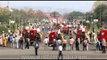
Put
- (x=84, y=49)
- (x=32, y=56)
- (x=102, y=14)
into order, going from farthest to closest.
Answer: (x=102, y=14) < (x=84, y=49) < (x=32, y=56)

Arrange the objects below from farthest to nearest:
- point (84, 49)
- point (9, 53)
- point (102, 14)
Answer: point (102, 14)
point (84, 49)
point (9, 53)

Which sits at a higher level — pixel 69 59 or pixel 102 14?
pixel 69 59

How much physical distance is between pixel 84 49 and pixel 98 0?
75671 millimetres

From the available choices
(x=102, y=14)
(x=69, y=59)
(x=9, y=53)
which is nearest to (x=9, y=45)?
(x=9, y=53)

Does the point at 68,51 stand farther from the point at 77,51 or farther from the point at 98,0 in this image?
the point at 98,0

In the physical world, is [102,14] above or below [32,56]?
below

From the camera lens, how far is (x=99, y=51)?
3384 centimetres

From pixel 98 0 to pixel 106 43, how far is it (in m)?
76.0

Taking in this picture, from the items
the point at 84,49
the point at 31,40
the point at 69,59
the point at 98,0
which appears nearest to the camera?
the point at 69,59

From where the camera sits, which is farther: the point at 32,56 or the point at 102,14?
the point at 102,14

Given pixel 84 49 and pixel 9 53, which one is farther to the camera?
pixel 84 49

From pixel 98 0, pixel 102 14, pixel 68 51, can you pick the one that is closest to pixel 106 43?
pixel 68 51

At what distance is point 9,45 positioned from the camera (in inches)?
1507

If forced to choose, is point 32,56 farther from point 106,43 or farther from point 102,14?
point 102,14
